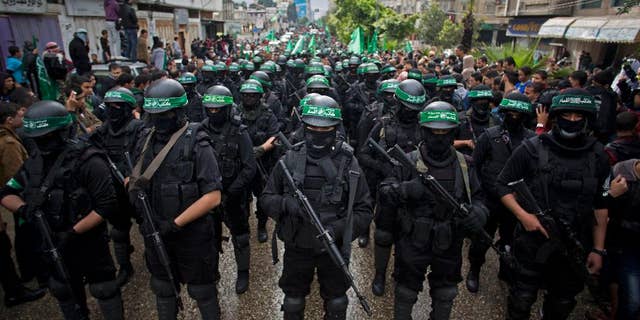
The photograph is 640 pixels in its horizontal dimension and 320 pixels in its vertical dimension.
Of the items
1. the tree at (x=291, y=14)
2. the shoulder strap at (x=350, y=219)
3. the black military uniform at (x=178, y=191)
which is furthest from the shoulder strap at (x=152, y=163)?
the tree at (x=291, y=14)

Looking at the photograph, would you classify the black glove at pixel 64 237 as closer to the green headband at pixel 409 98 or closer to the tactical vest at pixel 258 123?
the tactical vest at pixel 258 123

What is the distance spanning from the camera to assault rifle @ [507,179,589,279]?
347 cm

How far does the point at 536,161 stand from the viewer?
3627mm

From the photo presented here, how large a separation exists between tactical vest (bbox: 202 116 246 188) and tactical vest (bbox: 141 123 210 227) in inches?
46.5

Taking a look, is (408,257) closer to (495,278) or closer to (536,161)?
(536,161)

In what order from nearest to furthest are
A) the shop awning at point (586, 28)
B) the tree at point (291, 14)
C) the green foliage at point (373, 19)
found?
1. the shop awning at point (586, 28)
2. the green foliage at point (373, 19)
3. the tree at point (291, 14)

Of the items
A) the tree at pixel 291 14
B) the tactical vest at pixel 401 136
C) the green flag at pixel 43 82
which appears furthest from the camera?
the tree at pixel 291 14

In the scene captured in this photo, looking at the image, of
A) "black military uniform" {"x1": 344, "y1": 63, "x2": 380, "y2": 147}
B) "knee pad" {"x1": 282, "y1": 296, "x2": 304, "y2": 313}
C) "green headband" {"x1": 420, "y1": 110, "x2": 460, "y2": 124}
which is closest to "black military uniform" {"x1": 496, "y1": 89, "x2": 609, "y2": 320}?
"green headband" {"x1": 420, "y1": 110, "x2": 460, "y2": 124}

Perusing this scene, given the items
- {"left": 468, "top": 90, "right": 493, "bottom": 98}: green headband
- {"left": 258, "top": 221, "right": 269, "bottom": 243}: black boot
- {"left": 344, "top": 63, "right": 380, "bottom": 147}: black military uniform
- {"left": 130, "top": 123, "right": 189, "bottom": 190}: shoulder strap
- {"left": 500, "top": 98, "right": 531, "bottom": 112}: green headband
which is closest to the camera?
{"left": 130, "top": 123, "right": 189, "bottom": 190}: shoulder strap

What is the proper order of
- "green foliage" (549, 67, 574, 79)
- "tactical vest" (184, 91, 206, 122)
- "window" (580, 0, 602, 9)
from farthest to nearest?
"window" (580, 0, 602, 9), "green foliage" (549, 67, 574, 79), "tactical vest" (184, 91, 206, 122)

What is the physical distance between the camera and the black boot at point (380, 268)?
485cm

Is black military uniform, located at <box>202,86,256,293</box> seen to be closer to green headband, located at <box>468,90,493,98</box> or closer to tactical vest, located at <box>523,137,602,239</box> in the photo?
tactical vest, located at <box>523,137,602,239</box>

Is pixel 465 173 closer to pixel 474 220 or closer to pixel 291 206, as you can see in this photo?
pixel 474 220

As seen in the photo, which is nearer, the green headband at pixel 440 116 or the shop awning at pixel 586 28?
the green headband at pixel 440 116
